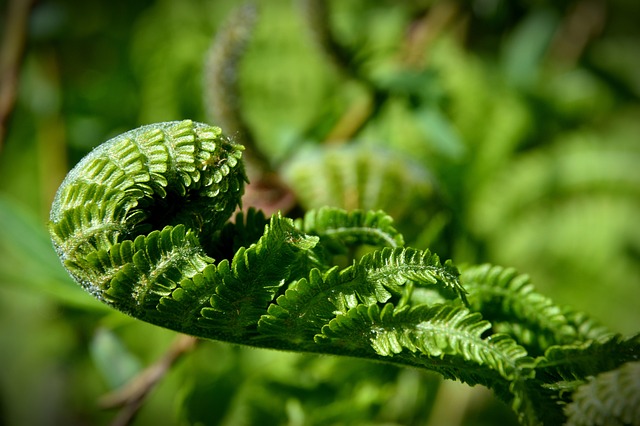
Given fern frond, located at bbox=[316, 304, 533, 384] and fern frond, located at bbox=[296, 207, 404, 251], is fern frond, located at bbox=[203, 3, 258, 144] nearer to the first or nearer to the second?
fern frond, located at bbox=[296, 207, 404, 251]

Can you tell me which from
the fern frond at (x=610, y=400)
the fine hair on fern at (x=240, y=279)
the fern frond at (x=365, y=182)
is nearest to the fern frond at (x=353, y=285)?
the fine hair on fern at (x=240, y=279)

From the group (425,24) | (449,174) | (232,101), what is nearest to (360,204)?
(232,101)

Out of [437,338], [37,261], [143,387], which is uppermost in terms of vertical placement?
[437,338]

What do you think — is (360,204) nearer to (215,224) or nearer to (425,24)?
(215,224)

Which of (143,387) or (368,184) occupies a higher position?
(368,184)

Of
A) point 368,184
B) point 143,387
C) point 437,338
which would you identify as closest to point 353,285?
point 437,338

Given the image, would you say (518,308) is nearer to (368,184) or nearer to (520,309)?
(520,309)
